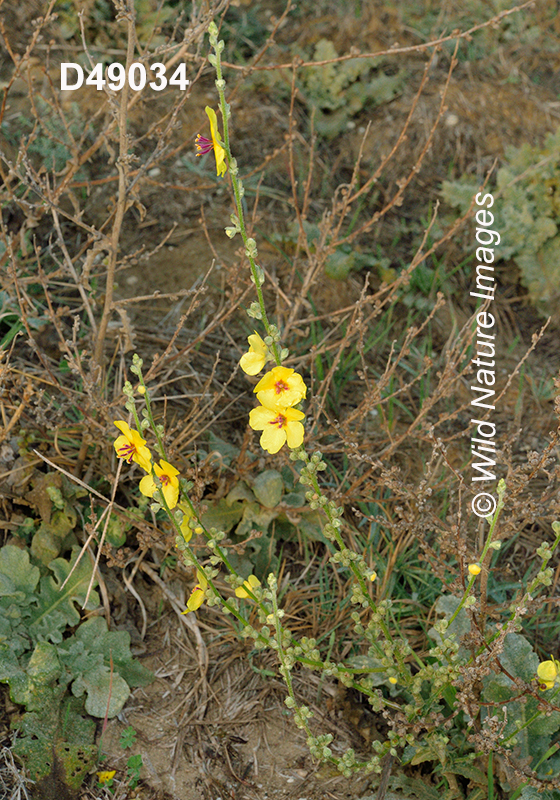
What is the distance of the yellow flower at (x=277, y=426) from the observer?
156cm

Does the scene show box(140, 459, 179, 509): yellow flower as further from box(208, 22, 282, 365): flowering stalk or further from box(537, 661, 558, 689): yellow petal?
box(537, 661, 558, 689): yellow petal

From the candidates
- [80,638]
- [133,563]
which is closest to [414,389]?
[133,563]

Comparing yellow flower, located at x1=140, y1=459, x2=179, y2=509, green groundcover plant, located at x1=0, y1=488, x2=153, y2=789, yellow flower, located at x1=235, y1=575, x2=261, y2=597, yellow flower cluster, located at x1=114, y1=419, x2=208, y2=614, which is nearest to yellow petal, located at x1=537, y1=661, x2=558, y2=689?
yellow flower, located at x1=235, y1=575, x2=261, y2=597

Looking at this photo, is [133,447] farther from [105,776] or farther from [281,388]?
[105,776]

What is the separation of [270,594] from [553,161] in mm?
2662

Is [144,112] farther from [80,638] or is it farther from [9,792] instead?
[9,792]

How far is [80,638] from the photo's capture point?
7.45ft

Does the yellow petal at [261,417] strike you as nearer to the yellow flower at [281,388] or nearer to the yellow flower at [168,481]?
the yellow flower at [281,388]

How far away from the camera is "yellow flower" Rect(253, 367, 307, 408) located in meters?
1.52

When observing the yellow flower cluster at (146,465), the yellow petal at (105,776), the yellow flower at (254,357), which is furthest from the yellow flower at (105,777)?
the yellow flower at (254,357)

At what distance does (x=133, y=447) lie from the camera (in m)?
1.68

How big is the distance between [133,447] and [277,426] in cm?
34

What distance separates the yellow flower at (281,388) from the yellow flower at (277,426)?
0.9 inches

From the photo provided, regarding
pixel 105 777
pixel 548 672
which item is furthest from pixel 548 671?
pixel 105 777
